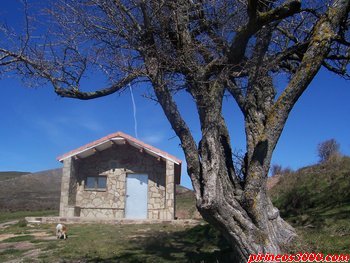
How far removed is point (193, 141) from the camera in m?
5.89

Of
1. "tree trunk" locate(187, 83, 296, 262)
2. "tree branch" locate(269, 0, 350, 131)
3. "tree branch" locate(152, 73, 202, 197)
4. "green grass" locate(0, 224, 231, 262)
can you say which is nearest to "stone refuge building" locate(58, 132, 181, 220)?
"green grass" locate(0, 224, 231, 262)

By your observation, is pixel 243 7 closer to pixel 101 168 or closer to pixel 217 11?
pixel 217 11

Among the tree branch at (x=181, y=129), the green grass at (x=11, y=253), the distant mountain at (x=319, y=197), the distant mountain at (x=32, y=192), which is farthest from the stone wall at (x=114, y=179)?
the tree branch at (x=181, y=129)

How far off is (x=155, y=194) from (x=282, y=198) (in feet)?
29.2

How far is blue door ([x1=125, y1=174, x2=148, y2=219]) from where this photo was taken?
20000 millimetres

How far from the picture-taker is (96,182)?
66.5 ft

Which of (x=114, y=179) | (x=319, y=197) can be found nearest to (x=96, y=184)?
(x=114, y=179)

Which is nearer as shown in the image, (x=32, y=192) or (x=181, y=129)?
(x=181, y=129)

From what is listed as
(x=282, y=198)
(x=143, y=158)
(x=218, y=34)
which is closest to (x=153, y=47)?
(x=218, y=34)

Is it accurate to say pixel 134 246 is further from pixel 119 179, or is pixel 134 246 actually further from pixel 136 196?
pixel 119 179

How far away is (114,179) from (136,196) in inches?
59.4

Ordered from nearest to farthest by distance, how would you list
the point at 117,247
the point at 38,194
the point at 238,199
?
the point at 238,199 → the point at 117,247 → the point at 38,194

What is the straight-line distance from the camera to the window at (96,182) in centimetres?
2022

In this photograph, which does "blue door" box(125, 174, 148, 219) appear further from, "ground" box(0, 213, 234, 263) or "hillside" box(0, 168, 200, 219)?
"ground" box(0, 213, 234, 263)
